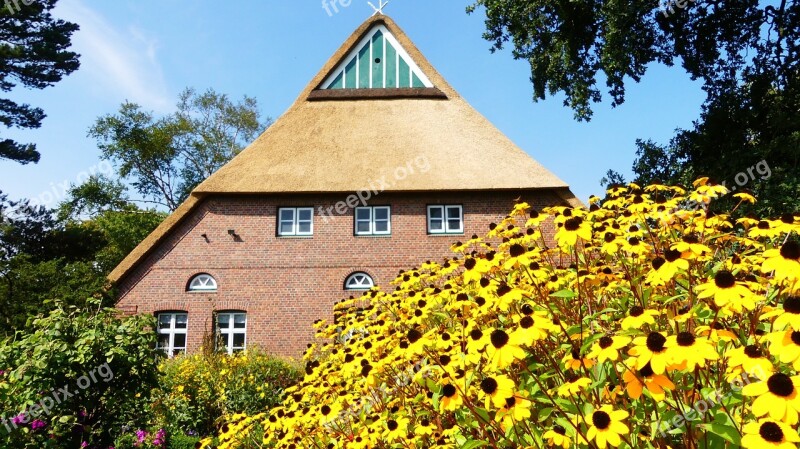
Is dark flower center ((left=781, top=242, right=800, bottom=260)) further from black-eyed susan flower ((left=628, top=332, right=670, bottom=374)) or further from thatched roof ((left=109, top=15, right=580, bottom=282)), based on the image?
thatched roof ((left=109, top=15, right=580, bottom=282))

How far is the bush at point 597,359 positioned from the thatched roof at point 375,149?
9736 millimetres

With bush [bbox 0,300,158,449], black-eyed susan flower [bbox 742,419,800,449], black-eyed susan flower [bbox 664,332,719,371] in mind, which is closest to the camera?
black-eyed susan flower [bbox 742,419,800,449]

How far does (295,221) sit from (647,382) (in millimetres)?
13056

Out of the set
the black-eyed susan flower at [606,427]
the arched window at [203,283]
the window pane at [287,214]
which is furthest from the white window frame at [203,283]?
the black-eyed susan flower at [606,427]

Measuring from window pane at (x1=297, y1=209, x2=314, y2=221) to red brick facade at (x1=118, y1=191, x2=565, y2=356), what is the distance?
23cm

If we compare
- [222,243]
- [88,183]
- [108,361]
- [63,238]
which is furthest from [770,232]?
[88,183]

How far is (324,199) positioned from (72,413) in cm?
988

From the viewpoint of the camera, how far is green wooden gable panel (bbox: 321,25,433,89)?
16.8 meters

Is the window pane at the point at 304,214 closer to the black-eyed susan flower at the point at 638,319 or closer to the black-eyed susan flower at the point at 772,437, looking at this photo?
the black-eyed susan flower at the point at 638,319

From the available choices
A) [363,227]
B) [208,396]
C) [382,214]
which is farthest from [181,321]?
[208,396]

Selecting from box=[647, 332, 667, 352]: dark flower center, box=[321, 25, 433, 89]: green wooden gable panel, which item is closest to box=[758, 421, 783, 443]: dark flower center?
box=[647, 332, 667, 352]: dark flower center

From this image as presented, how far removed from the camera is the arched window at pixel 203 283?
13.7 metres

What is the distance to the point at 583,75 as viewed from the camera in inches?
523

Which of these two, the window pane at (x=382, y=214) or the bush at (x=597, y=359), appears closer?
the bush at (x=597, y=359)
